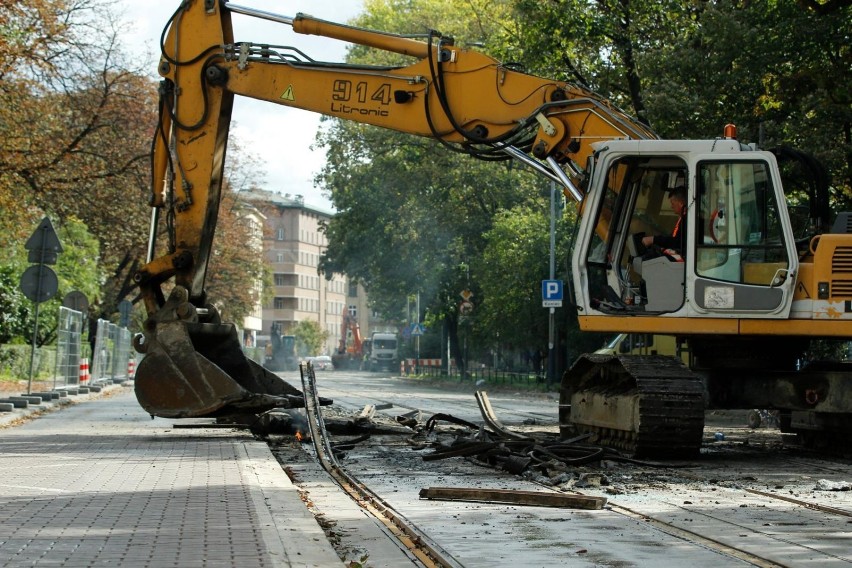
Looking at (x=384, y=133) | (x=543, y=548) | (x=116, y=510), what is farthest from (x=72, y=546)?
(x=384, y=133)

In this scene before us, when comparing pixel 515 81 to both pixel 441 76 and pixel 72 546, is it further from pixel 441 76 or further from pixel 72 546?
pixel 72 546

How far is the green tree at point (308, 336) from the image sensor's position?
591 ft

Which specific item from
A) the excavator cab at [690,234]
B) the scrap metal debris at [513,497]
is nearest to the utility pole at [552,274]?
the excavator cab at [690,234]

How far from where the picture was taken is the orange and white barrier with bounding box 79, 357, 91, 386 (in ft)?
118

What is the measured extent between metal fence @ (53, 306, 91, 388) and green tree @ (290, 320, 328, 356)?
468 ft

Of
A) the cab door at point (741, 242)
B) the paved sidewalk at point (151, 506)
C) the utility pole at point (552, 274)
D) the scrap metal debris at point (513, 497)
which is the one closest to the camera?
the paved sidewalk at point (151, 506)

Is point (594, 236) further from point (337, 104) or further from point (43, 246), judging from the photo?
point (43, 246)

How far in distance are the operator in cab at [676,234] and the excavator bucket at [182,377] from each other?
15.3 ft

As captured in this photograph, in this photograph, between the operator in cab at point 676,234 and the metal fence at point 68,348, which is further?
the metal fence at point 68,348

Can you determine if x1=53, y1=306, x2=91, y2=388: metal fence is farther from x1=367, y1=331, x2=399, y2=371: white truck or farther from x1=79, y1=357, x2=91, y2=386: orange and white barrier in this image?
x1=367, y1=331, x2=399, y2=371: white truck

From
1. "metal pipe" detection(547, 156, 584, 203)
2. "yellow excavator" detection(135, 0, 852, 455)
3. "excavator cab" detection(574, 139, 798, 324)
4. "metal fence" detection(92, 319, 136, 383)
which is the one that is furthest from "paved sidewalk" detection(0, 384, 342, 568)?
"metal fence" detection(92, 319, 136, 383)

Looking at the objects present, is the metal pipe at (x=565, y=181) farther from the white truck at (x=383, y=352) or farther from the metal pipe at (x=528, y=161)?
the white truck at (x=383, y=352)

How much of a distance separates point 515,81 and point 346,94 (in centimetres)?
216

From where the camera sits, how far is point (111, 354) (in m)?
46.5
